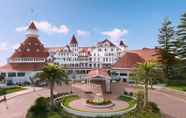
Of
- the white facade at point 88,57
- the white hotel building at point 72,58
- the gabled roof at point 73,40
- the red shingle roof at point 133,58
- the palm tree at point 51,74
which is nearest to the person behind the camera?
the palm tree at point 51,74

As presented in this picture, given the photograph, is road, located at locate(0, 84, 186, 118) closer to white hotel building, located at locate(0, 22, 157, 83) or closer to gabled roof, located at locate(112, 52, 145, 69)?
white hotel building, located at locate(0, 22, 157, 83)

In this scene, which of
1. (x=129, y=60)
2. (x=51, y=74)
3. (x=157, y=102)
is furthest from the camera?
(x=129, y=60)

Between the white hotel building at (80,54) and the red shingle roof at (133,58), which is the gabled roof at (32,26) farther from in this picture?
the red shingle roof at (133,58)

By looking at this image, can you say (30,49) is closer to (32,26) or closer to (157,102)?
(32,26)

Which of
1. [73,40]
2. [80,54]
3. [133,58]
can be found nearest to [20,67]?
[80,54]

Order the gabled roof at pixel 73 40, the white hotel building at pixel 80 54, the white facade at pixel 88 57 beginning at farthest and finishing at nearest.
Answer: the gabled roof at pixel 73 40 < the white facade at pixel 88 57 < the white hotel building at pixel 80 54

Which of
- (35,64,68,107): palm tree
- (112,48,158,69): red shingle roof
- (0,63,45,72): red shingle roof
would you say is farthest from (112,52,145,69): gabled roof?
(35,64,68,107): palm tree

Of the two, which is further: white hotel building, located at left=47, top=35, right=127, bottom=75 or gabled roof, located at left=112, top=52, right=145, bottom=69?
white hotel building, located at left=47, top=35, right=127, bottom=75

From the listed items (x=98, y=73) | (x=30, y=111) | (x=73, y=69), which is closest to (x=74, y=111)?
(x=30, y=111)

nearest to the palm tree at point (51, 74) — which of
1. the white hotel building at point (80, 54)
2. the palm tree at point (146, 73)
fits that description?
the palm tree at point (146, 73)

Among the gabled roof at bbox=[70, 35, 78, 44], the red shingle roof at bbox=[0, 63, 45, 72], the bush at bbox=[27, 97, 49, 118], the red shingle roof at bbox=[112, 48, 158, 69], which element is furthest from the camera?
the gabled roof at bbox=[70, 35, 78, 44]

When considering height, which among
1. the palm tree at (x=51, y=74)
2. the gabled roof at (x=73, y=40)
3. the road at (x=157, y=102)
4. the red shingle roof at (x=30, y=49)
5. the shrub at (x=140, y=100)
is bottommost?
the road at (x=157, y=102)

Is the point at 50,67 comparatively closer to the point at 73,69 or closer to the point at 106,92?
the point at 106,92

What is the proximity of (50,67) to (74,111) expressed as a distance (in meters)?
6.87
